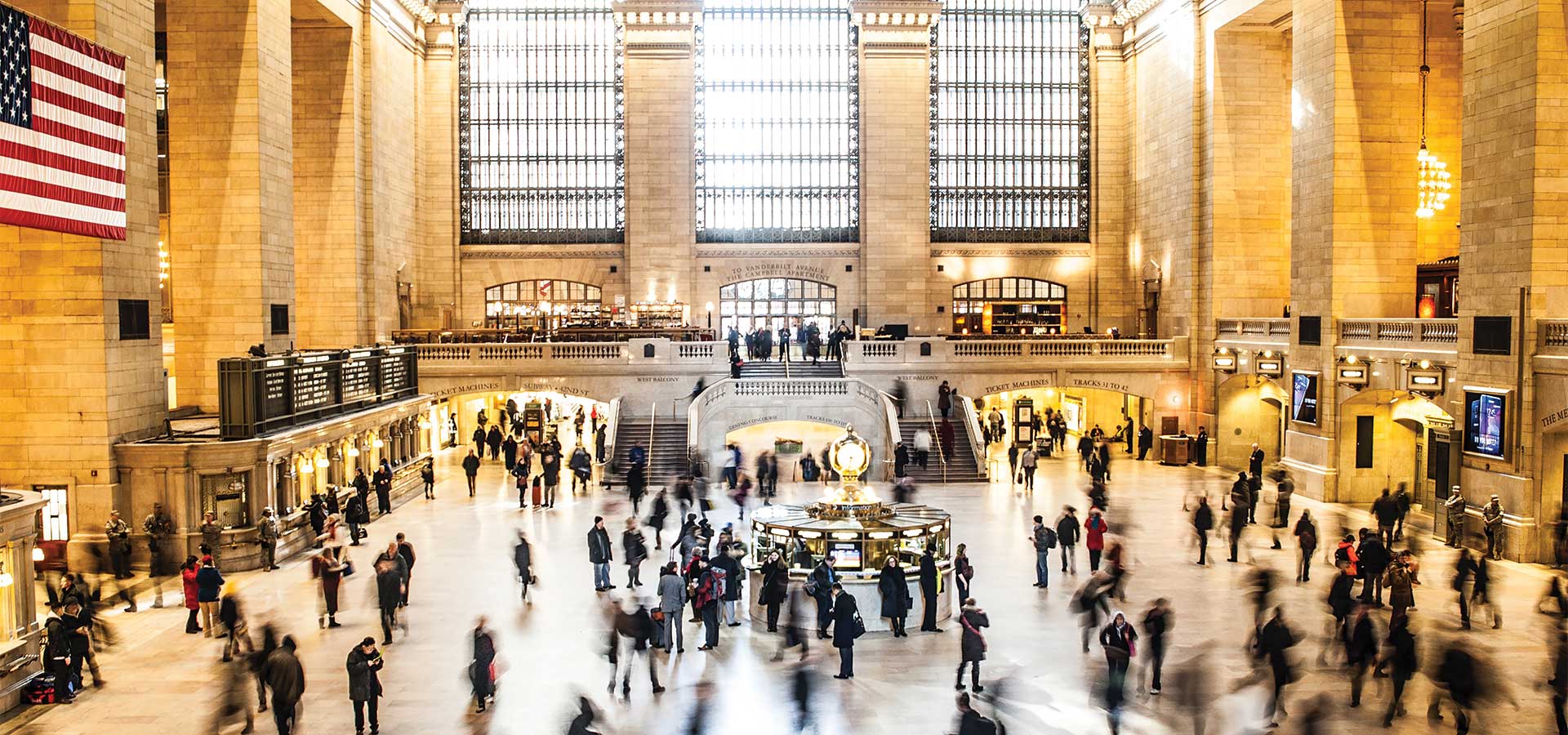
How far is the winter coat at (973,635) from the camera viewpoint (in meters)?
12.7

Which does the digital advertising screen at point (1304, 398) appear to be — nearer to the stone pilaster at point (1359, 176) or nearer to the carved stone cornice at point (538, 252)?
the stone pilaster at point (1359, 176)

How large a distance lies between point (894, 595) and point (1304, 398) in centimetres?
1727

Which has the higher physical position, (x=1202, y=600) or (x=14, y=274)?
(x=14, y=274)

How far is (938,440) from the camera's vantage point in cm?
3067

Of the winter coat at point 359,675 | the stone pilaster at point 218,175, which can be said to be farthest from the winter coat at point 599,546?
the stone pilaster at point 218,175

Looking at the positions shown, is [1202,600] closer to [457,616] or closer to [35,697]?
[457,616]

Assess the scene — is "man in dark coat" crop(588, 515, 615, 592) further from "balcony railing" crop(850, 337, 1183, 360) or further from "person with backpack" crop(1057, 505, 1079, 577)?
"balcony railing" crop(850, 337, 1183, 360)

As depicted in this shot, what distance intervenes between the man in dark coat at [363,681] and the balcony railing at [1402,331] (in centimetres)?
2009

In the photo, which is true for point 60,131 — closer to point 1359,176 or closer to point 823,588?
point 823,588

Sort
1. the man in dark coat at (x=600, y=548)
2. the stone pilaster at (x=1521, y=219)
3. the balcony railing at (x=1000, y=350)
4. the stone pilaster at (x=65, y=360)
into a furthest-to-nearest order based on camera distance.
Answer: the balcony railing at (x=1000, y=350) → the stone pilaster at (x=1521, y=219) → the stone pilaster at (x=65, y=360) → the man in dark coat at (x=600, y=548)

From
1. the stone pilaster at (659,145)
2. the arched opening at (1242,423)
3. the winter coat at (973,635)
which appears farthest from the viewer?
the stone pilaster at (659,145)

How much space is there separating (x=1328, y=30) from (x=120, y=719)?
27103 millimetres

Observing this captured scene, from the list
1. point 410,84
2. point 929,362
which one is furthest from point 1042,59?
point 410,84

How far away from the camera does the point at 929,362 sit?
33.7 meters
